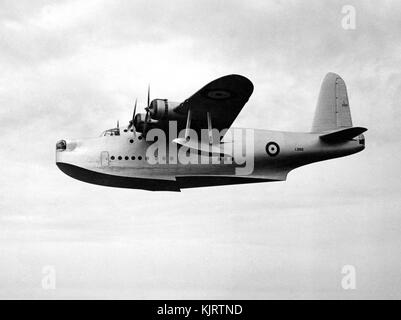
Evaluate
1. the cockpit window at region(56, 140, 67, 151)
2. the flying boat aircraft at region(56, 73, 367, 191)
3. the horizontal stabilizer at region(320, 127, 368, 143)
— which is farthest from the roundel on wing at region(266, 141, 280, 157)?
the cockpit window at region(56, 140, 67, 151)

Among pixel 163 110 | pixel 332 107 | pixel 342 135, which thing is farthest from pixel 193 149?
pixel 332 107

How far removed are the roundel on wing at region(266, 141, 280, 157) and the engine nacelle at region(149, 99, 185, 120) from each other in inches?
127

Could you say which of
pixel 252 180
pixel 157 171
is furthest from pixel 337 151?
pixel 157 171

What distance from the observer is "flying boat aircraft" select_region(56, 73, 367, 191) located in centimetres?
1777

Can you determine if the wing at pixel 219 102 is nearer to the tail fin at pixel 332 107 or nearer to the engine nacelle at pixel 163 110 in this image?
the engine nacelle at pixel 163 110

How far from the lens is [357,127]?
60.3 feet

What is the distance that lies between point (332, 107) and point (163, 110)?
645cm

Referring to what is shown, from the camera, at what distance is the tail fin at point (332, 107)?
20281 mm

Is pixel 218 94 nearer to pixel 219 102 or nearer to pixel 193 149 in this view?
pixel 219 102

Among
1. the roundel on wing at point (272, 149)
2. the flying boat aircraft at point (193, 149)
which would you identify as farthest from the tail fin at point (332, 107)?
the roundel on wing at point (272, 149)

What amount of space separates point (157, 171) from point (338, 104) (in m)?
7.12

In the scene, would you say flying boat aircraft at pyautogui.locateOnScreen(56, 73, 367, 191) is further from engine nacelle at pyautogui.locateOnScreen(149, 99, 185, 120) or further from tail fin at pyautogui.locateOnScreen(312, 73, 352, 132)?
tail fin at pyautogui.locateOnScreen(312, 73, 352, 132)

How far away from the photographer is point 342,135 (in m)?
19.2

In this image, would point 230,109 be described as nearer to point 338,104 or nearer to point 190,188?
point 190,188
